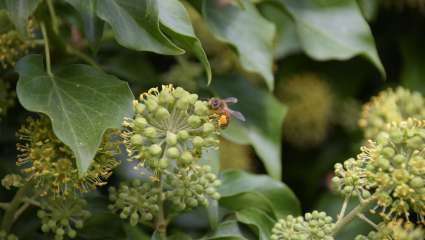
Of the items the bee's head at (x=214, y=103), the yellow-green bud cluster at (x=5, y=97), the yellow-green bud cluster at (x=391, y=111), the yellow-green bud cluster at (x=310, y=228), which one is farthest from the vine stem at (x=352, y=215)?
the yellow-green bud cluster at (x=5, y=97)

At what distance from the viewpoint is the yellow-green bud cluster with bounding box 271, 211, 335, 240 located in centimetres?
136

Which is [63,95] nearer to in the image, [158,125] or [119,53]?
[158,125]

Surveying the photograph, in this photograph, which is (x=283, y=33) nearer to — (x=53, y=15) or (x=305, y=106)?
(x=305, y=106)

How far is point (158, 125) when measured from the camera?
52.3 inches

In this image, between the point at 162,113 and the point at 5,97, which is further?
the point at 5,97

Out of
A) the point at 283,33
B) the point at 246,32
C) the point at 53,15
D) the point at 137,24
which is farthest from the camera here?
the point at 283,33

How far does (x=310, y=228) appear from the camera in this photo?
136 centimetres

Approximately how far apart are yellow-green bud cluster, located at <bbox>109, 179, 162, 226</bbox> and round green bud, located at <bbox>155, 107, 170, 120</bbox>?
0.50 feet

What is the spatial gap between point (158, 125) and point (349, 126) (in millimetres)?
1232

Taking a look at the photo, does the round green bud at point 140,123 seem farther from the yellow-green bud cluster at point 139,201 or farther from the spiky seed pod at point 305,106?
the spiky seed pod at point 305,106

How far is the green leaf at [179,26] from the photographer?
4.70ft

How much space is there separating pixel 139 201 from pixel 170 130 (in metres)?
0.17

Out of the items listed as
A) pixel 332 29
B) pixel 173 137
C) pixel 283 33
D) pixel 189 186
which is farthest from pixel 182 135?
pixel 283 33

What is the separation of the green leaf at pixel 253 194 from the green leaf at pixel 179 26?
1.00 feet
